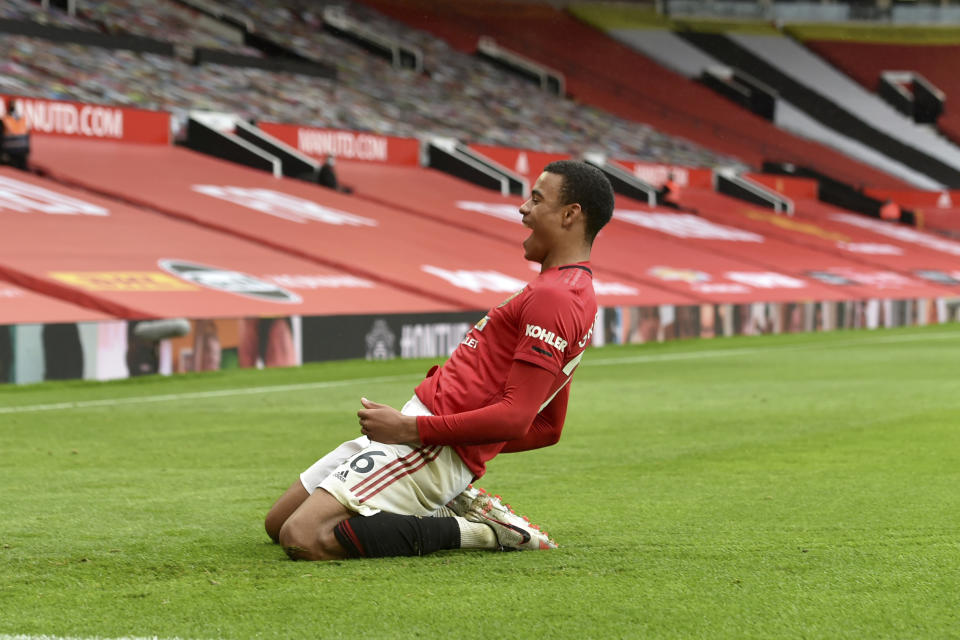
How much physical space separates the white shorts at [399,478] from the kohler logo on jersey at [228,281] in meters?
11.3

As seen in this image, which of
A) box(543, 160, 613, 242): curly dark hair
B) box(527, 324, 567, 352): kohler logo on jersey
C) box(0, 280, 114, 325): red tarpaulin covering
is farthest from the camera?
box(0, 280, 114, 325): red tarpaulin covering

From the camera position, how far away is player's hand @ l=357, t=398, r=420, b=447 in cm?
443

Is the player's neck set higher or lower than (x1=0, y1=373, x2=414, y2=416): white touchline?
higher

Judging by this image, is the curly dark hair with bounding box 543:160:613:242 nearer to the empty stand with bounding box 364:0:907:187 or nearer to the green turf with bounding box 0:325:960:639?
the green turf with bounding box 0:325:960:639

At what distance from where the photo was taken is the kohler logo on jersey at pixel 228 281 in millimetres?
15898

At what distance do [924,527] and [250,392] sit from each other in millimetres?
7874

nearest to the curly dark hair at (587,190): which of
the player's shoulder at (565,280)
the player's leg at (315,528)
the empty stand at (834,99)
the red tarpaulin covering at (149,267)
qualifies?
the player's shoulder at (565,280)

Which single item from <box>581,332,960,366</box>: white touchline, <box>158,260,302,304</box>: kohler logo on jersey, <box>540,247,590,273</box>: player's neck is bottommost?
<box>581,332,960,366</box>: white touchline

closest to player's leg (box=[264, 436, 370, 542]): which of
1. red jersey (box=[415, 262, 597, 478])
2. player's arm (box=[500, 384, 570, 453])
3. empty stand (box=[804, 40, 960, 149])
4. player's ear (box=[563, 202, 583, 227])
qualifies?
red jersey (box=[415, 262, 597, 478])

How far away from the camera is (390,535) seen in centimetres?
459

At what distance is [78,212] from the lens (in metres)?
18.5

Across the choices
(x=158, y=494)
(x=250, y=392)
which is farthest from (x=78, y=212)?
(x=158, y=494)

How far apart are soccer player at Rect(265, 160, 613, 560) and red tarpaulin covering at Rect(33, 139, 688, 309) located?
13602mm

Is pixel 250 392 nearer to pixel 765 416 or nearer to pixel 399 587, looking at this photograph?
pixel 765 416
